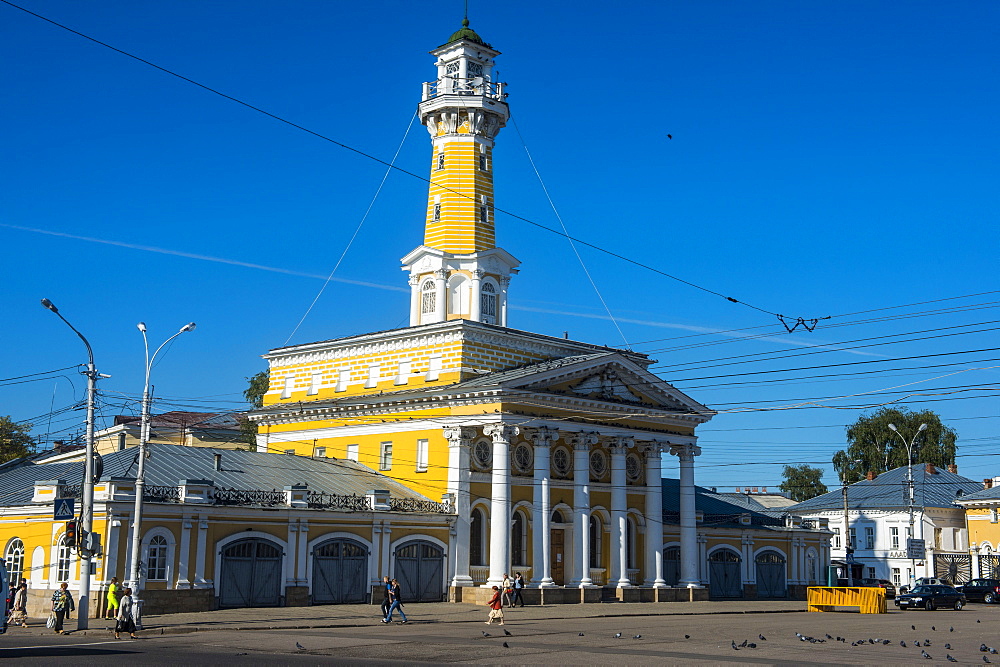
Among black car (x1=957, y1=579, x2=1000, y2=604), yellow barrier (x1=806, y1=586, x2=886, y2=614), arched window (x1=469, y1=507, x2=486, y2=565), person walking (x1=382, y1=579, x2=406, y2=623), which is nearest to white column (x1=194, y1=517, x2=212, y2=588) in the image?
person walking (x1=382, y1=579, x2=406, y2=623)

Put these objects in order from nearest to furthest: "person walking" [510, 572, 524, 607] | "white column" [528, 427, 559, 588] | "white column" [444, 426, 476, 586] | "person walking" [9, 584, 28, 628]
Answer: "person walking" [9, 584, 28, 628] → "person walking" [510, 572, 524, 607] → "white column" [444, 426, 476, 586] → "white column" [528, 427, 559, 588]

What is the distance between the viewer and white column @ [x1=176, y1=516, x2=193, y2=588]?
1617 inches

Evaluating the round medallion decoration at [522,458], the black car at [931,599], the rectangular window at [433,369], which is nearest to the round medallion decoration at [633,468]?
the round medallion decoration at [522,458]

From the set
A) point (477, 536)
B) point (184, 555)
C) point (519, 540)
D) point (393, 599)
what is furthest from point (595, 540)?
point (184, 555)

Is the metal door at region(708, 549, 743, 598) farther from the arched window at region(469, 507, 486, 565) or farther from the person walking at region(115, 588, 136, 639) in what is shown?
the person walking at region(115, 588, 136, 639)

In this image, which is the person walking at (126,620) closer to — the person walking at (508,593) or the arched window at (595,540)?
the person walking at (508,593)

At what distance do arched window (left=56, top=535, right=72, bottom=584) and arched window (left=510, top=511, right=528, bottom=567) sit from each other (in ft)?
65.9

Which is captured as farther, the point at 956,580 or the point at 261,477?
the point at 956,580

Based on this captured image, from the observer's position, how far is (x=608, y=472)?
2213 inches

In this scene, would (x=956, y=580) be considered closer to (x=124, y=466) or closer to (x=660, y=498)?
(x=660, y=498)

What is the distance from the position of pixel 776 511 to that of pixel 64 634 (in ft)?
213

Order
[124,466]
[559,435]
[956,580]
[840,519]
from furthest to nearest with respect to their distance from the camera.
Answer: [840,519] < [956,580] < [559,435] < [124,466]

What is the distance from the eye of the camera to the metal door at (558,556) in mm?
53969

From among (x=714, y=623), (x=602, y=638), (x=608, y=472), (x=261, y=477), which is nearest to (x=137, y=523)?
(x=261, y=477)
